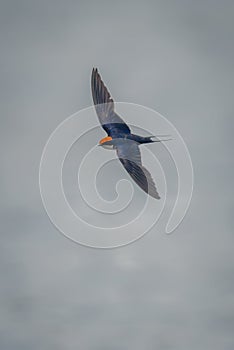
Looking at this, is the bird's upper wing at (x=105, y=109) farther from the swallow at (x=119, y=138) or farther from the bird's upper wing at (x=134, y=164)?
the bird's upper wing at (x=134, y=164)

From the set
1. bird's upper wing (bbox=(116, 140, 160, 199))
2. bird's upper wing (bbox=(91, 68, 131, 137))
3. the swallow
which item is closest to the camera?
bird's upper wing (bbox=(116, 140, 160, 199))

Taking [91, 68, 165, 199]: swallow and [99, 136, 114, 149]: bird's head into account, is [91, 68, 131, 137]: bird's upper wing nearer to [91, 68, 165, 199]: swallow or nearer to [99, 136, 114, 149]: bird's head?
[91, 68, 165, 199]: swallow

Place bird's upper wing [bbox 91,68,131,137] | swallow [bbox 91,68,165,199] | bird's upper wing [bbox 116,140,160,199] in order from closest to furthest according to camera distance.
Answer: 1. bird's upper wing [bbox 116,140,160,199]
2. swallow [bbox 91,68,165,199]
3. bird's upper wing [bbox 91,68,131,137]

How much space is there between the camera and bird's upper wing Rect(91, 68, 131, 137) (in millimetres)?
50125

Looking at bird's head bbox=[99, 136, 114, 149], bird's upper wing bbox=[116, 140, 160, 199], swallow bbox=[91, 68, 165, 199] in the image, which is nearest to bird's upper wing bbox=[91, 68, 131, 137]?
swallow bbox=[91, 68, 165, 199]

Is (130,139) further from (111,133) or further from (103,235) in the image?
(103,235)

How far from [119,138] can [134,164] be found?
143 inches

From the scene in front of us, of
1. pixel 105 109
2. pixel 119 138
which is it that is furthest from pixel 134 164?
pixel 105 109

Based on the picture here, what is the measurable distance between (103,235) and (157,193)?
10263mm

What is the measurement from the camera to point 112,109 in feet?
168

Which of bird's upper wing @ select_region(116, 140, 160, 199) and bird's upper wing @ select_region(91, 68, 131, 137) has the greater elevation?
bird's upper wing @ select_region(91, 68, 131, 137)

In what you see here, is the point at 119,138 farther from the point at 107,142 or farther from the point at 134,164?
the point at 134,164

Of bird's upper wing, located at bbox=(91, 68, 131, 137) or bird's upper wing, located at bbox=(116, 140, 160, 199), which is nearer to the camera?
bird's upper wing, located at bbox=(116, 140, 160, 199)

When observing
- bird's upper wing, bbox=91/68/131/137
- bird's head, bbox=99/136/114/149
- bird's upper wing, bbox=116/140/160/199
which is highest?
bird's upper wing, bbox=91/68/131/137
